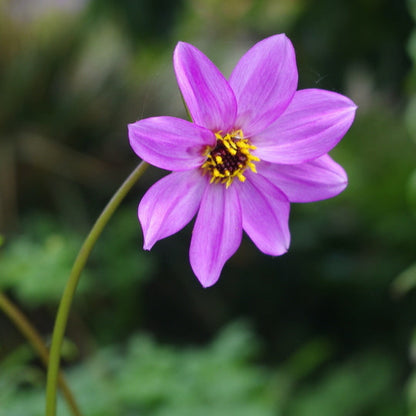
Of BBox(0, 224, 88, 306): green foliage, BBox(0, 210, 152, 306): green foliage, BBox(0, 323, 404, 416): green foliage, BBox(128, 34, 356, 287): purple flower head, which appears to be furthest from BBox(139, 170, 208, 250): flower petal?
BBox(0, 210, 152, 306): green foliage

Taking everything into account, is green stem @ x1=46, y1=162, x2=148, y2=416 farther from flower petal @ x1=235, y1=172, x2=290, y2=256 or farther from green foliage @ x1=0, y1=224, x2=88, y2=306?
green foliage @ x1=0, y1=224, x2=88, y2=306

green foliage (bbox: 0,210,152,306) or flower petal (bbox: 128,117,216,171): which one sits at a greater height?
green foliage (bbox: 0,210,152,306)

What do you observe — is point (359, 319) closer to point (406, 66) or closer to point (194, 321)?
point (194, 321)

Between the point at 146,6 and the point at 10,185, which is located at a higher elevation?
the point at 10,185

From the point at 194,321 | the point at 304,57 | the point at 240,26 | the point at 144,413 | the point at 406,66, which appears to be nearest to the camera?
the point at 144,413

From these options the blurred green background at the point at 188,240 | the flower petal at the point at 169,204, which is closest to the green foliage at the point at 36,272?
the blurred green background at the point at 188,240

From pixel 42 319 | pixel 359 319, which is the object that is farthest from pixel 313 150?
pixel 42 319
